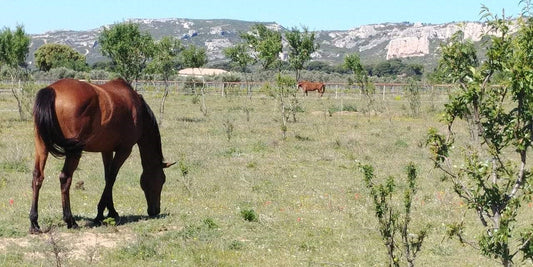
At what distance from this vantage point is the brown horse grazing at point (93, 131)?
1088 centimetres

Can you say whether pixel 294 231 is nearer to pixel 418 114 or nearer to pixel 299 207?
pixel 299 207

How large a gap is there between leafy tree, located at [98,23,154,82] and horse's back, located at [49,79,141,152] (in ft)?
73.6

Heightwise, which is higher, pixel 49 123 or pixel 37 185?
pixel 49 123

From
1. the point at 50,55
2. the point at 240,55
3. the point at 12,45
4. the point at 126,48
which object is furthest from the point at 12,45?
the point at 50,55

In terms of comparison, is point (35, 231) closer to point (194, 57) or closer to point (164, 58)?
point (164, 58)

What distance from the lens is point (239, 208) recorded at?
1412cm

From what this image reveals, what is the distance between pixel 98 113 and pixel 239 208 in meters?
3.98

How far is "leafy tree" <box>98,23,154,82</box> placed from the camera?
113ft

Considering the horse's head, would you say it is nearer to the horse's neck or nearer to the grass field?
the horse's neck

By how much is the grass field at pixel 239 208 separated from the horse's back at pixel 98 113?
1565mm

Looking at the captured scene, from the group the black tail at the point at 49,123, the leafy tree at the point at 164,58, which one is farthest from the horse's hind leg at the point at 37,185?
the leafy tree at the point at 164,58

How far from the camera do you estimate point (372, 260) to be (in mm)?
10336

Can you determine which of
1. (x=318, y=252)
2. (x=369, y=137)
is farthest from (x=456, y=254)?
(x=369, y=137)

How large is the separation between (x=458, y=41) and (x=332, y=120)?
31.1 metres
